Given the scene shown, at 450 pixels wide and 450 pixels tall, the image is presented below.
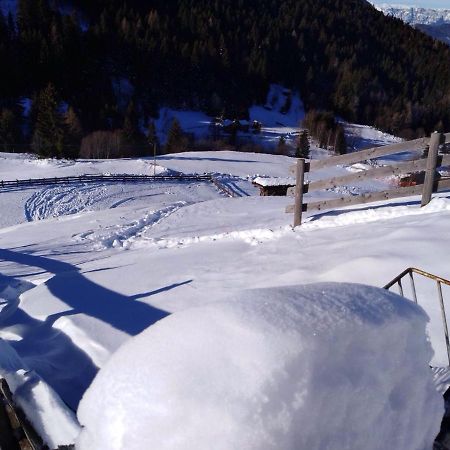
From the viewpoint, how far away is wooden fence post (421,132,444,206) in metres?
7.23

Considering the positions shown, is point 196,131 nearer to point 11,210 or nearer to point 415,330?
point 11,210

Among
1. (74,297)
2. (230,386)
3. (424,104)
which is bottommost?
(74,297)

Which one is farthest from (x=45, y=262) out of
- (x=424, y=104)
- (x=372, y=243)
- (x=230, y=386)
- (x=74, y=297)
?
(x=424, y=104)

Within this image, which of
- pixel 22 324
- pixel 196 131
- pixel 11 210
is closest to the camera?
pixel 22 324

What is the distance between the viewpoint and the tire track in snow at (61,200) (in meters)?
24.9

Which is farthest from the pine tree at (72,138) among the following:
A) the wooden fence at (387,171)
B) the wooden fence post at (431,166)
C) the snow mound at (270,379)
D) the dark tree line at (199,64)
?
the snow mound at (270,379)

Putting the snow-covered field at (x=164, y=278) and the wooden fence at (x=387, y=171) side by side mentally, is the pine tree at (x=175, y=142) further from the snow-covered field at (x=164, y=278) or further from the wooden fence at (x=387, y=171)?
the wooden fence at (x=387, y=171)

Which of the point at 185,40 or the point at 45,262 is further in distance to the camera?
the point at 185,40

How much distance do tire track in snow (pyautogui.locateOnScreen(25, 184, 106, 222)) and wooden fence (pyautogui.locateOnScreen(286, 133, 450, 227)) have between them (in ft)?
60.7

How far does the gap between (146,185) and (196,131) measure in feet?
159

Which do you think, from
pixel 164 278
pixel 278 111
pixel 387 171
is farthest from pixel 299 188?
pixel 278 111

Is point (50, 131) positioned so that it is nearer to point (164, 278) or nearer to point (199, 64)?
point (199, 64)

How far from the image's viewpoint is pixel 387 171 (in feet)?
26.1

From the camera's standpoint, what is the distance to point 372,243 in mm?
6191
